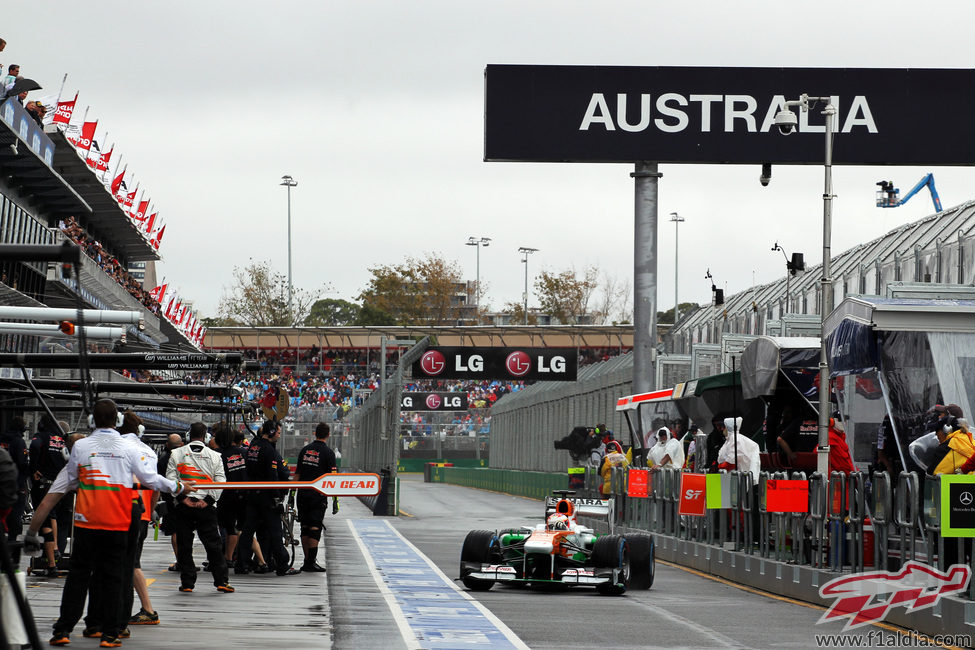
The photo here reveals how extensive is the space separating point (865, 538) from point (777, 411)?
28.6 feet

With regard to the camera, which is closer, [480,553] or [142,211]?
[480,553]

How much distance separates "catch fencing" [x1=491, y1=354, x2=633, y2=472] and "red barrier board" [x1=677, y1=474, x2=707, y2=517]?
1757 cm

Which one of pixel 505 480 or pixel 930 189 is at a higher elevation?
pixel 930 189

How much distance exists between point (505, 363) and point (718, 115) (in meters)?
16.0

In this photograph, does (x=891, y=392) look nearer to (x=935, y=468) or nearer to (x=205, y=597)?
(x=935, y=468)

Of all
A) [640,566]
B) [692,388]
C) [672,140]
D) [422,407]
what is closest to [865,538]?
[640,566]

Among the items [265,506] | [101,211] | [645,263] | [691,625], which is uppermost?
[101,211]

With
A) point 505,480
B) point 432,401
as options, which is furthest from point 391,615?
point 432,401

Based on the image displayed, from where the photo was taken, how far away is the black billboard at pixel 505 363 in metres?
48.2

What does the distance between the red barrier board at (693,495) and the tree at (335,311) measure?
118 meters

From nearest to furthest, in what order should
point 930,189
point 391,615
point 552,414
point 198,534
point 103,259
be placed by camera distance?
point 391,615, point 198,534, point 930,189, point 103,259, point 552,414

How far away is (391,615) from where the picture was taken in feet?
43.3

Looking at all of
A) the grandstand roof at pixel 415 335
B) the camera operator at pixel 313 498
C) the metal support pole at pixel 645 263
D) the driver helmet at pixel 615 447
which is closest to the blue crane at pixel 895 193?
the metal support pole at pixel 645 263

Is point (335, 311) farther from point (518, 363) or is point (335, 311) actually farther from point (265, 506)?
point (265, 506)
